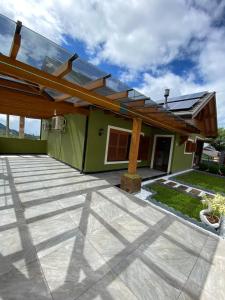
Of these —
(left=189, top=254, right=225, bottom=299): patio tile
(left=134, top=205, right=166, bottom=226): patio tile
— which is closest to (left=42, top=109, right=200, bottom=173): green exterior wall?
(left=134, top=205, right=166, bottom=226): patio tile

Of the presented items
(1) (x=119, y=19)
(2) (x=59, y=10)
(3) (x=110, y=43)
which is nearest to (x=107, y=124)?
(3) (x=110, y=43)

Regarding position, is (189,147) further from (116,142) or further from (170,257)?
(170,257)

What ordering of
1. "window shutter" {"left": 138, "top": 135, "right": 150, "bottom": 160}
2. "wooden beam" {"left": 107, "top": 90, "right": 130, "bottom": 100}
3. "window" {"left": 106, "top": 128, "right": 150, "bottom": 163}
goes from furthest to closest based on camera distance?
"window shutter" {"left": 138, "top": 135, "right": 150, "bottom": 160}, "window" {"left": 106, "top": 128, "right": 150, "bottom": 163}, "wooden beam" {"left": 107, "top": 90, "right": 130, "bottom": 100}

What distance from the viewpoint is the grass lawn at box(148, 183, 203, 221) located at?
4.34 m

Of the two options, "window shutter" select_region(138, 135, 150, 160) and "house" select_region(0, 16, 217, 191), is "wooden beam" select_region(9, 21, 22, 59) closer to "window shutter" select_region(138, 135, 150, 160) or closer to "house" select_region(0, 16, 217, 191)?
"house" select_region(0, 16, 217, 191)

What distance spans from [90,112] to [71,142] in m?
1.99

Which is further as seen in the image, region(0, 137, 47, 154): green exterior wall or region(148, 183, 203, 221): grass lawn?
region(0, 137, 47, 154): green exterior wall

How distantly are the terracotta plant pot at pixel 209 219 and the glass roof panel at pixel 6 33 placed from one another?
5.15 m

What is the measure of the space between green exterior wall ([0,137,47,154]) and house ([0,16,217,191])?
0.09m

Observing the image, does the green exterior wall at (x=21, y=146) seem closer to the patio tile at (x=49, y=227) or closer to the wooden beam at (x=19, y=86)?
the wooden beam at (x=19, y=86)

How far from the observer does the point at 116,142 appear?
7.82m

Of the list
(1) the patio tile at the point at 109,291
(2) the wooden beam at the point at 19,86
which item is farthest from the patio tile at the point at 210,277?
(2) the wooden beam at the point at 19,86

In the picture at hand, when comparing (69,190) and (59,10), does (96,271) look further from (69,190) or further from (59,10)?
(59,10)

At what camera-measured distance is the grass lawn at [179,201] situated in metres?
4.34
